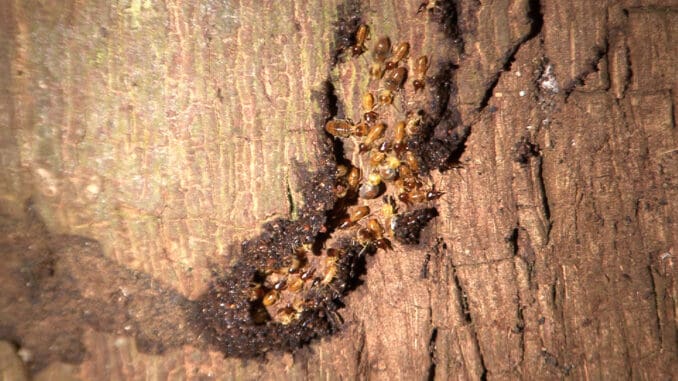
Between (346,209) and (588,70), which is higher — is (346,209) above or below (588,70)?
below

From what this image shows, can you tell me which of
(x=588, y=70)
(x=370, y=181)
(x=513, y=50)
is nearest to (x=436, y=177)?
(x=370, y=181)

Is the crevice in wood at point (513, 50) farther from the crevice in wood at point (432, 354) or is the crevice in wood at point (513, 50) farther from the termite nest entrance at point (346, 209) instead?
the crevice in wood at point (432, 354)

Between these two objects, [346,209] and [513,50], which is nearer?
[513,50]

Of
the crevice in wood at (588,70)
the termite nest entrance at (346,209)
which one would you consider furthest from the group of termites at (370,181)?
the crevice in wood at (588,70)

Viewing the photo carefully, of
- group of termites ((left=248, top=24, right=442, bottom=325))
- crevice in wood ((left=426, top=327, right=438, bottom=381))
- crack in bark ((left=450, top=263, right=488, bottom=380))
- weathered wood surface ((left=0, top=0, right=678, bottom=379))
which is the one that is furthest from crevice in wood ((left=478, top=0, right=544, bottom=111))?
crevice in wood ((left=426, top=327, right=438, bottom=381))

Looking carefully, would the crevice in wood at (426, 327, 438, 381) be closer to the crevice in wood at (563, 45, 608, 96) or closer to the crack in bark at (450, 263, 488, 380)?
the crack in bark at (450, 263, 488, 380)

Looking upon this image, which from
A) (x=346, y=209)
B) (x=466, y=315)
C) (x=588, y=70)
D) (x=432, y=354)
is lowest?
(x=432, y=354)

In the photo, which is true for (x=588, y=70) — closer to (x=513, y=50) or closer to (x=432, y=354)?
(x=513, y=50)
